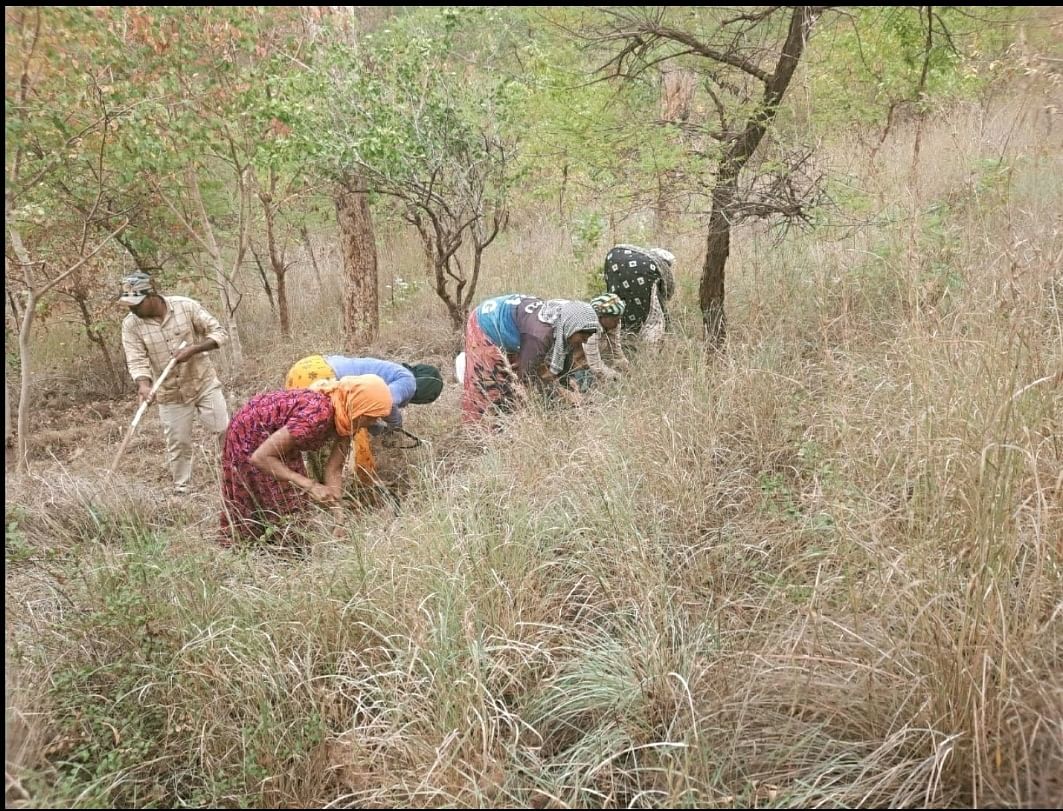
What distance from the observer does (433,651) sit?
6.37ft

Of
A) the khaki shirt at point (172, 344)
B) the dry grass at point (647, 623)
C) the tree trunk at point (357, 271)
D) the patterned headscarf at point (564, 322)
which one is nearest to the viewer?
the dry grass at point (647, 623)

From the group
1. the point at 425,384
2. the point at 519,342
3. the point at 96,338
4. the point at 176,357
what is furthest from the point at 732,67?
the point at 96,338

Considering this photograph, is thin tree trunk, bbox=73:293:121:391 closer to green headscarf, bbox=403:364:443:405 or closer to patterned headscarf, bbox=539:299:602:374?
green headscarf, bbox=403:364:443:405

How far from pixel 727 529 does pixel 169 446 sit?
168 inches

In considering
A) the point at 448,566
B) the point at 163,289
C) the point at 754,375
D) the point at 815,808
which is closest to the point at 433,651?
the point at 448,566

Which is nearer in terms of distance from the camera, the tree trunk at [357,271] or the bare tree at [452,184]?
the bare tree at [452,184]

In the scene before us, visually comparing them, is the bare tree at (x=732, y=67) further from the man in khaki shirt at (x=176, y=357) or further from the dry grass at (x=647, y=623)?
the man in khaki shirt at (x=176, y=357)

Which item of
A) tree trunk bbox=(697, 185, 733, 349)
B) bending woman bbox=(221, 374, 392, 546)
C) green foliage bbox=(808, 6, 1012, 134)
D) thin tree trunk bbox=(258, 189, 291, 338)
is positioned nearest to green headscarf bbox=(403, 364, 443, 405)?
bending woman bbox=(221, 374, 392, 546)

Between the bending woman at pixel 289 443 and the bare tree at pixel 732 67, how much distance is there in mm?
2315

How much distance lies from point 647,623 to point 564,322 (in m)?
2.89

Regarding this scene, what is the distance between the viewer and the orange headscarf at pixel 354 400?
3.52 m

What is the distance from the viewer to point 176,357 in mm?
4520

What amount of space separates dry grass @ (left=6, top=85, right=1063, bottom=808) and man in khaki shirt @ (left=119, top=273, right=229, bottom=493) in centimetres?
168

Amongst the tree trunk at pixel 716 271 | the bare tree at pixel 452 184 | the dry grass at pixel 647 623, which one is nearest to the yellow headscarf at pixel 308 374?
the dry grass at pixel 647 623
